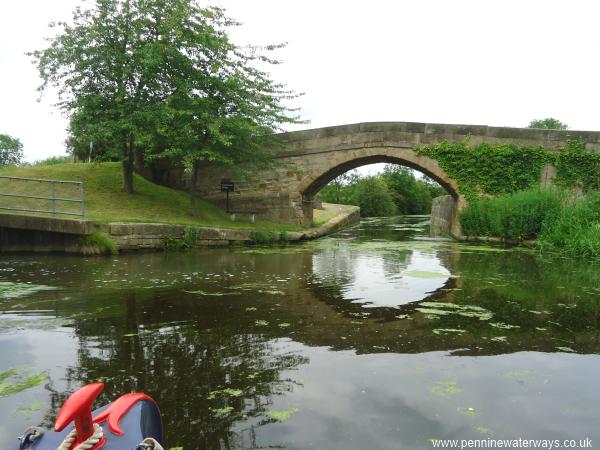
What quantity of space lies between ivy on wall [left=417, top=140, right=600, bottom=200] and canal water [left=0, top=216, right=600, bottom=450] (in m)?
8.39

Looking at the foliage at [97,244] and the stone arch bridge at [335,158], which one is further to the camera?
the stone arch bridge at [335,158]

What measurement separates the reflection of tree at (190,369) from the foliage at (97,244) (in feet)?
18.9

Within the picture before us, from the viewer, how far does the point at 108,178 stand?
15.2 metres

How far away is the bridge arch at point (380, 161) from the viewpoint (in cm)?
1471

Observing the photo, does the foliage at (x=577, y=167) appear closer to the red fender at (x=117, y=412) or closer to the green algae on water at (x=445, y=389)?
the green algae on water at (x=445, y=389)

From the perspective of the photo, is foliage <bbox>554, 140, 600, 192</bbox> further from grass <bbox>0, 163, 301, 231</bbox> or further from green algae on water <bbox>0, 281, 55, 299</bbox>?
green algae on water <bbox>0, 281, 55, 299</bbox>

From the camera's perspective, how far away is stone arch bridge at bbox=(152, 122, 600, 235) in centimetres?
1427

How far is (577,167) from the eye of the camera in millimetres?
13867

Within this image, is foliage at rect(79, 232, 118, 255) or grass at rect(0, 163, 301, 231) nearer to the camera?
foliage at rect(79, 232, 118, 255)

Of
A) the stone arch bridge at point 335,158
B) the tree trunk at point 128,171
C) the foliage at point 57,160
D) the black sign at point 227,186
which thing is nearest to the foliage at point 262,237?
the stone arch bridge at point 335,158

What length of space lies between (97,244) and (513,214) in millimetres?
10522

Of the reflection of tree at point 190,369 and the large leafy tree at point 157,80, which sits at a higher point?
the large leafy tree at point 157,80

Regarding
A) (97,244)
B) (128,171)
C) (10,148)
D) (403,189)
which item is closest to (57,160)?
(128,171)

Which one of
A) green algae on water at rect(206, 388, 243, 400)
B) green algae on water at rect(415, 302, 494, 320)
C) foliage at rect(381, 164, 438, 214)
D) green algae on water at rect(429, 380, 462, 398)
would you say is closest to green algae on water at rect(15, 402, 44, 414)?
green algae on water at rect(206, 388, 243, 400)
